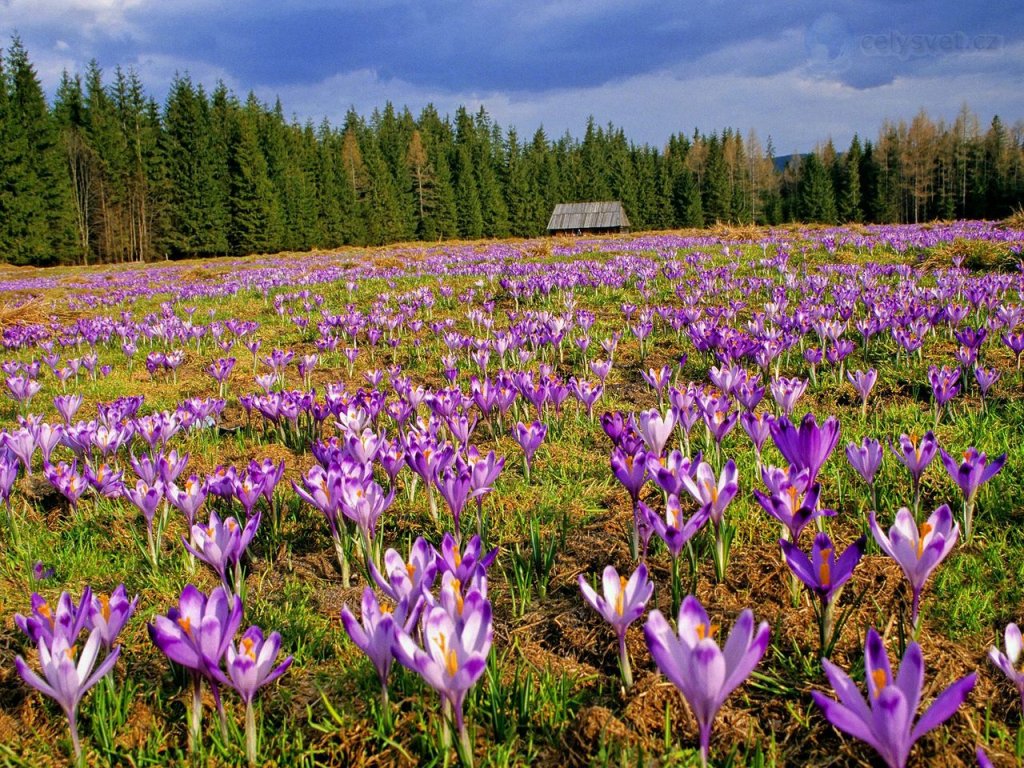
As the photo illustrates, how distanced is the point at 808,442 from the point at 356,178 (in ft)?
241

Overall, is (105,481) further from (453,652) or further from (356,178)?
(356,178)

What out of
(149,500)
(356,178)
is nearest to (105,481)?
(149,500)

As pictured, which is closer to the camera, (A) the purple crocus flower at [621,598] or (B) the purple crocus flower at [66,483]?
(A) the purple crocus flower at [621,598]

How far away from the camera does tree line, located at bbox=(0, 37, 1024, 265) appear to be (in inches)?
1879

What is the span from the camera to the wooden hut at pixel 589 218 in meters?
73.6

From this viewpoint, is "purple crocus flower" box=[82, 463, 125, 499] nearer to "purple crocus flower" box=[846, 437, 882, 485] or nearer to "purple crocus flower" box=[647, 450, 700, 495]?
"purple crocus flower" box=[647, 450, 700, 495]

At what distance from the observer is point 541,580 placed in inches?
95.3

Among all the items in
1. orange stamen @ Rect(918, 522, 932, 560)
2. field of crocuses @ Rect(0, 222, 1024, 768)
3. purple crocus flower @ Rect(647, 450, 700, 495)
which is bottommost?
field of crocuses @ Rect(0, 222, 1024, 768)

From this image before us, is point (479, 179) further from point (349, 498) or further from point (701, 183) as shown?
point (349, 498)

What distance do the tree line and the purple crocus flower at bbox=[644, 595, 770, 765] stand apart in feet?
116

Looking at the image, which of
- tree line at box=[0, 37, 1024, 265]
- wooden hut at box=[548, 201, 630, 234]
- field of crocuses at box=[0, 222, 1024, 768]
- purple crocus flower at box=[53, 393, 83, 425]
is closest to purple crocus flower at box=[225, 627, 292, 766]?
field of crocuses at box=[0, 222, 1024, 768]

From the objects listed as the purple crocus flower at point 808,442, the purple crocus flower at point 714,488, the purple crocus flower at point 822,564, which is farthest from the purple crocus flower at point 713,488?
the purple crocus flower at point 822,564

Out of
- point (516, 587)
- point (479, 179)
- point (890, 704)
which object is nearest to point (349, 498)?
point (516, 587)

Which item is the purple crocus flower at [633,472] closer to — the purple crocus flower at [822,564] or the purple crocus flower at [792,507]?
the purple crocus flower at [792,507]
